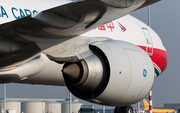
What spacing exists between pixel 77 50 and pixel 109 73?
2.12 ft

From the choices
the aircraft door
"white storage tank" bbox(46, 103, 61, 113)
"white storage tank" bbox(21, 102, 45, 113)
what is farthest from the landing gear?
"white storage tank" bbox(46, 103, 61, 113)

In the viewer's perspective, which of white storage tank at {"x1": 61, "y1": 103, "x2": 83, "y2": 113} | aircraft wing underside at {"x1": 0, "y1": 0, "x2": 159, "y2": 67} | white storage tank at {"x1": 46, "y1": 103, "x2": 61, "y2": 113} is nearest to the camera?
aircraft wing underside at {"x1": 0, "y1": 0, "x2": 159, "y2": 67}

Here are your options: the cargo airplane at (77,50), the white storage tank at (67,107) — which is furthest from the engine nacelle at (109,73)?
the white storage tank at (67,107)

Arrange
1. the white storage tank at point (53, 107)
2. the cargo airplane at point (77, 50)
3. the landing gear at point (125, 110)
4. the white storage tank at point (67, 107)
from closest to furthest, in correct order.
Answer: the cargo airplane at point (77, 50) → the landing gear at point (125, 110) → the white storage tank at point (67, 107) → the white storage tank at point (53, 107)

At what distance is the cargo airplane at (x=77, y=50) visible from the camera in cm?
357

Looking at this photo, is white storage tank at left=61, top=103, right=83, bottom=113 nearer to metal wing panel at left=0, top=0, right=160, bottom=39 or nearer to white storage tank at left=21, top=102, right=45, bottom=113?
white storage tank at left=21, top=102, right=45, bottom=113

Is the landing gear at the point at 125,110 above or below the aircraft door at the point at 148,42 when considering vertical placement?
below

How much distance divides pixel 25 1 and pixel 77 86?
1959 millimetres

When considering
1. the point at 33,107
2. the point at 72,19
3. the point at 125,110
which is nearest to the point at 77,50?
the point at 72,19

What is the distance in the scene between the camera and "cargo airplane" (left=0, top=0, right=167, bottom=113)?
140 inches

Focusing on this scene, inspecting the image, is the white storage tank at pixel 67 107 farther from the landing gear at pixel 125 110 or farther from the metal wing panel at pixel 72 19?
the metal wing panel at pixel 72 19

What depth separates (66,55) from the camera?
4961 millimetres

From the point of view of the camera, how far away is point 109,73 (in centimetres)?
505

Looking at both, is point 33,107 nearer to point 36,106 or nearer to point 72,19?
point 36,106
